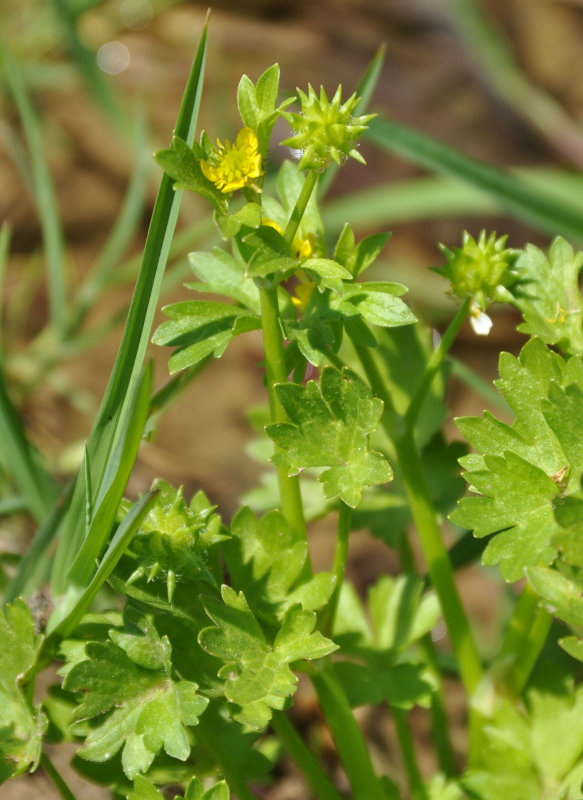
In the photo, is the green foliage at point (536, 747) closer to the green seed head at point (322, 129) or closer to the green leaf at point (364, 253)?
the green leaf at point (364, 253)

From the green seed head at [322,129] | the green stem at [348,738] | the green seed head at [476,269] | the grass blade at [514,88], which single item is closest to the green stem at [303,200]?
the green seed head at [322,129]

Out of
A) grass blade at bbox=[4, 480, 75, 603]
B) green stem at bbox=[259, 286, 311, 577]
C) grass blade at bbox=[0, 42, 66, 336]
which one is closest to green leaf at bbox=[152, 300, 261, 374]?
green stem at bbox=[259, 286, 311, 577]

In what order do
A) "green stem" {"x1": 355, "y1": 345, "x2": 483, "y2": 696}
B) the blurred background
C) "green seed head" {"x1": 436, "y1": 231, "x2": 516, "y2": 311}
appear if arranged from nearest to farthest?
"green seed head" {"x1": 436, "y1": 231, "x2": 516, "y2": 311} < "green stem" {"x1": 355, "y1": 345, "x2": 483, "y2": 696} < the blurred background

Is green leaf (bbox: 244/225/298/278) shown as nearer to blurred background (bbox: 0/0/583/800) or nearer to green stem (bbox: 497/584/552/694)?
green stem (bbox: 497/584/552/694)

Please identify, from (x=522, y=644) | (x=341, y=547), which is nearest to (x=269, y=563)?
(x=341, y=547)

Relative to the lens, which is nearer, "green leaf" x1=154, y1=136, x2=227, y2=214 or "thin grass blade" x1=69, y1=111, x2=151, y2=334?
"green leaf" x1=154, y1=136, x2=227, y2=214

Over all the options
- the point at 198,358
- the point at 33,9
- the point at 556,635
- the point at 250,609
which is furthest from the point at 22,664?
the point at 33,9
